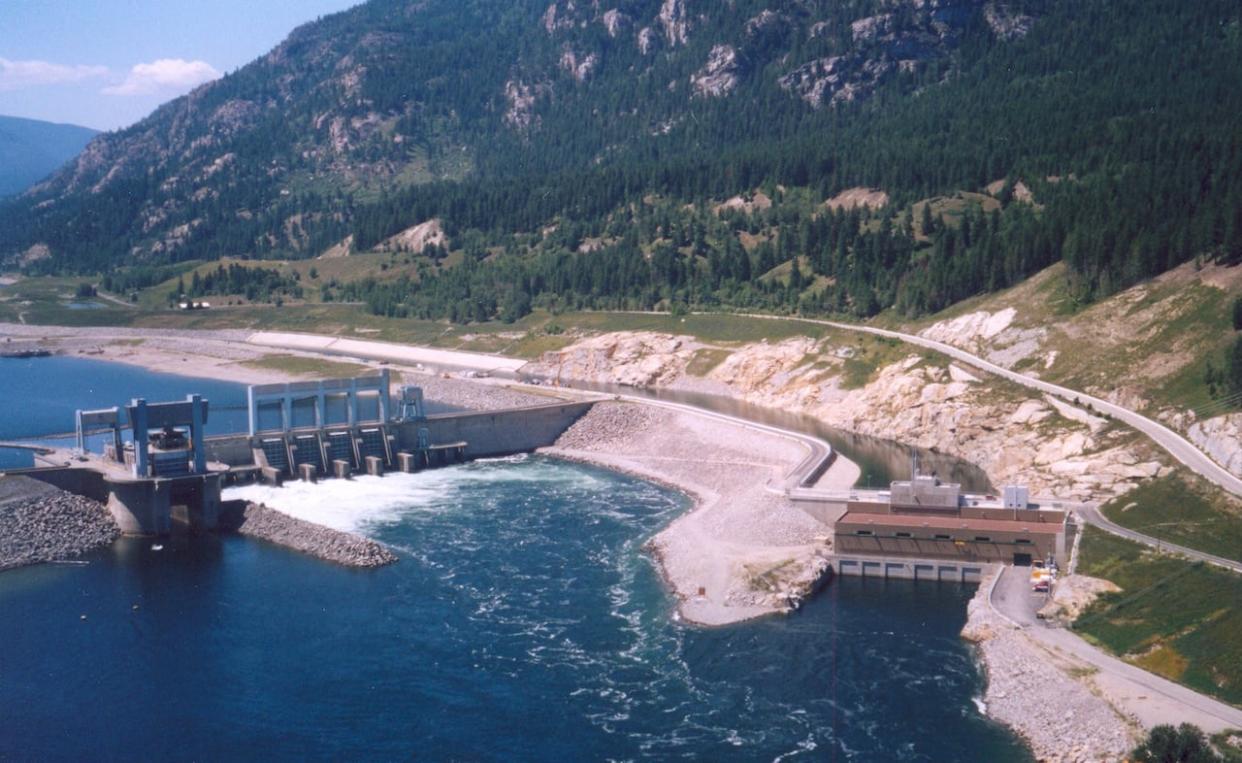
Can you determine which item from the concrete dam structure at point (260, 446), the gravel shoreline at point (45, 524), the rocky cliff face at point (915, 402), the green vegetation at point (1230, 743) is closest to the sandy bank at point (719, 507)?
the concrete dam structure at point (260, 446)

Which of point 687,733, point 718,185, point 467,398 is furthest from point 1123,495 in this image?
point 718,185

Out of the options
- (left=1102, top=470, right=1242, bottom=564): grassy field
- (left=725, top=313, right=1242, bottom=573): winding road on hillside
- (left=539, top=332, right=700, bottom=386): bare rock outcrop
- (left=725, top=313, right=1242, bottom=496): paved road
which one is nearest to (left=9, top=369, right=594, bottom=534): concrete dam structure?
(left=539, top=332, right=700, bottom=386): bare rock outcrop

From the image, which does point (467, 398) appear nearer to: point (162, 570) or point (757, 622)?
point (162, 570)

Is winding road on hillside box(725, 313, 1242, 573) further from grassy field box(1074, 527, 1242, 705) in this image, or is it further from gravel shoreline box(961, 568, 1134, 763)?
gravel shoreline box(961, 568, 1134, 763)

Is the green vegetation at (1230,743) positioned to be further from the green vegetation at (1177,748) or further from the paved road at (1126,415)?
the paved road at (1126,415)

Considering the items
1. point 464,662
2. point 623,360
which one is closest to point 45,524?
point 464,662

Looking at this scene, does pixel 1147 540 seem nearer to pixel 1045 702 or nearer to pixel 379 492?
pixel 1045 702
